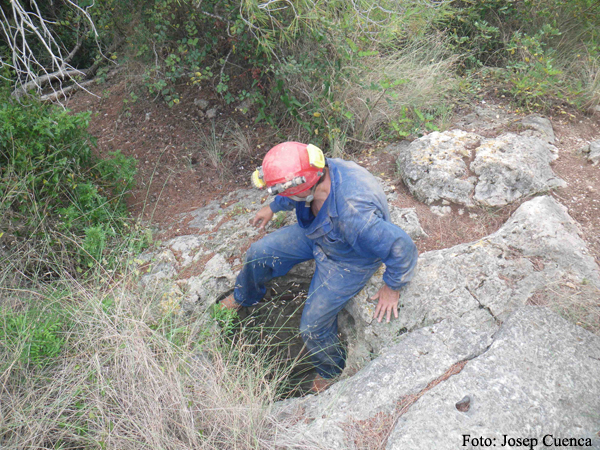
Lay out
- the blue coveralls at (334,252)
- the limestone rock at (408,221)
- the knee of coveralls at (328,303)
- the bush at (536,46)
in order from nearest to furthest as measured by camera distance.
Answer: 1. the blue coveralls at (334,252)
2. the knee of coveralls at (328,303)
3. the limestone rock at (408,221)
4. the bush at (536,46)

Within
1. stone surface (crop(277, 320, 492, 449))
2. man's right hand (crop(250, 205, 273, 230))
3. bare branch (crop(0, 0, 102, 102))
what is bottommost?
stone surface (crop(277, 320, 492, 449))

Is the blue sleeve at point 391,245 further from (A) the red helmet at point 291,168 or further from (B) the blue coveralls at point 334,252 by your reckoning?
(A) the red helmet at point 291,168

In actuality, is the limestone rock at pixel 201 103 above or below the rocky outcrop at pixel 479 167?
above

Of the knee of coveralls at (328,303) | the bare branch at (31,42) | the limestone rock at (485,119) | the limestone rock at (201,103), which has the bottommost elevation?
the knee of coveralls at (328,303)

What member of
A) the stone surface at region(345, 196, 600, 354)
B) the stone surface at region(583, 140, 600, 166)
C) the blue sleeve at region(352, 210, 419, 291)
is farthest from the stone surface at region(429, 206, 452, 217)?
the stone surface at region(583, 140, 600, 166)

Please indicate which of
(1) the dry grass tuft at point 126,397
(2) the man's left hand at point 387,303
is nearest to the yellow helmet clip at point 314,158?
(2) the man's left hand at point 387,303

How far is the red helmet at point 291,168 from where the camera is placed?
239cm

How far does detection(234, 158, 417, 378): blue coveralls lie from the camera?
250 cm

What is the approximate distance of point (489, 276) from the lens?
2648mm

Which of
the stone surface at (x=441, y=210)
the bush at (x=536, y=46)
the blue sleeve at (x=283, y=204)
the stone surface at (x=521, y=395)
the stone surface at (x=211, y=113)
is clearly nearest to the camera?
the stone surface at (x=521, y=395)

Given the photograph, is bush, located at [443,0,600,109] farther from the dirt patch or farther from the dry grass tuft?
the dry grass tuft

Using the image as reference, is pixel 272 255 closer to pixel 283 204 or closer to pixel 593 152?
pixel 283 204

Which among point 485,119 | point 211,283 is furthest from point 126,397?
point 485,119

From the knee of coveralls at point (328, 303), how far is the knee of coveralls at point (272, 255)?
23 centimetres
